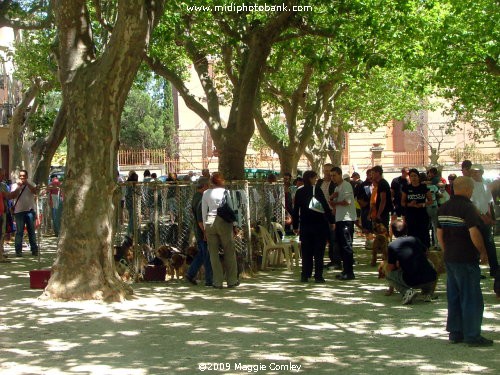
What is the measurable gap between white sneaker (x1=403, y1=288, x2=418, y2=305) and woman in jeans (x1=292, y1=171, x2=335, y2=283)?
267 centimetres

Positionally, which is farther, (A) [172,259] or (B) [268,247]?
(B) [268,247]

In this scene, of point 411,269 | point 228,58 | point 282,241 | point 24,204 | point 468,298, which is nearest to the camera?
point 468,298

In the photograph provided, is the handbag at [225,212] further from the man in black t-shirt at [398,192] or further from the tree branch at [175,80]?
the tree branch at [175,80]

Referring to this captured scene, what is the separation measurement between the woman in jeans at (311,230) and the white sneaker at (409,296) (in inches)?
105

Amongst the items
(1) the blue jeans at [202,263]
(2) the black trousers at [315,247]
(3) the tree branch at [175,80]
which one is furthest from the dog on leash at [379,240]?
(3) the tree branch at [175,80]

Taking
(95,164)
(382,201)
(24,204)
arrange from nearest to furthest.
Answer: (95,164), (382,201), (24,204)

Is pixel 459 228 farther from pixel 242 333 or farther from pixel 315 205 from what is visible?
pixel 315 205

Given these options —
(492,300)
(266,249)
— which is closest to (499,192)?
(266,249)

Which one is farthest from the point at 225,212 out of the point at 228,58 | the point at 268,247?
the point at 228,58

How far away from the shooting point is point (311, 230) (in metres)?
14.0

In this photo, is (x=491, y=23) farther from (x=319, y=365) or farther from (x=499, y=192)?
(x=319, y=365)

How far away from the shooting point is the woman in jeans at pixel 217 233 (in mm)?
13453

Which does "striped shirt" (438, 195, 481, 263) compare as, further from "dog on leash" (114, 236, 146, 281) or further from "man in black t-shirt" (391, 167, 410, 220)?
"dog on leash" (114, 236, 146, 281)

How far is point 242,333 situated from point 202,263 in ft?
14.9
